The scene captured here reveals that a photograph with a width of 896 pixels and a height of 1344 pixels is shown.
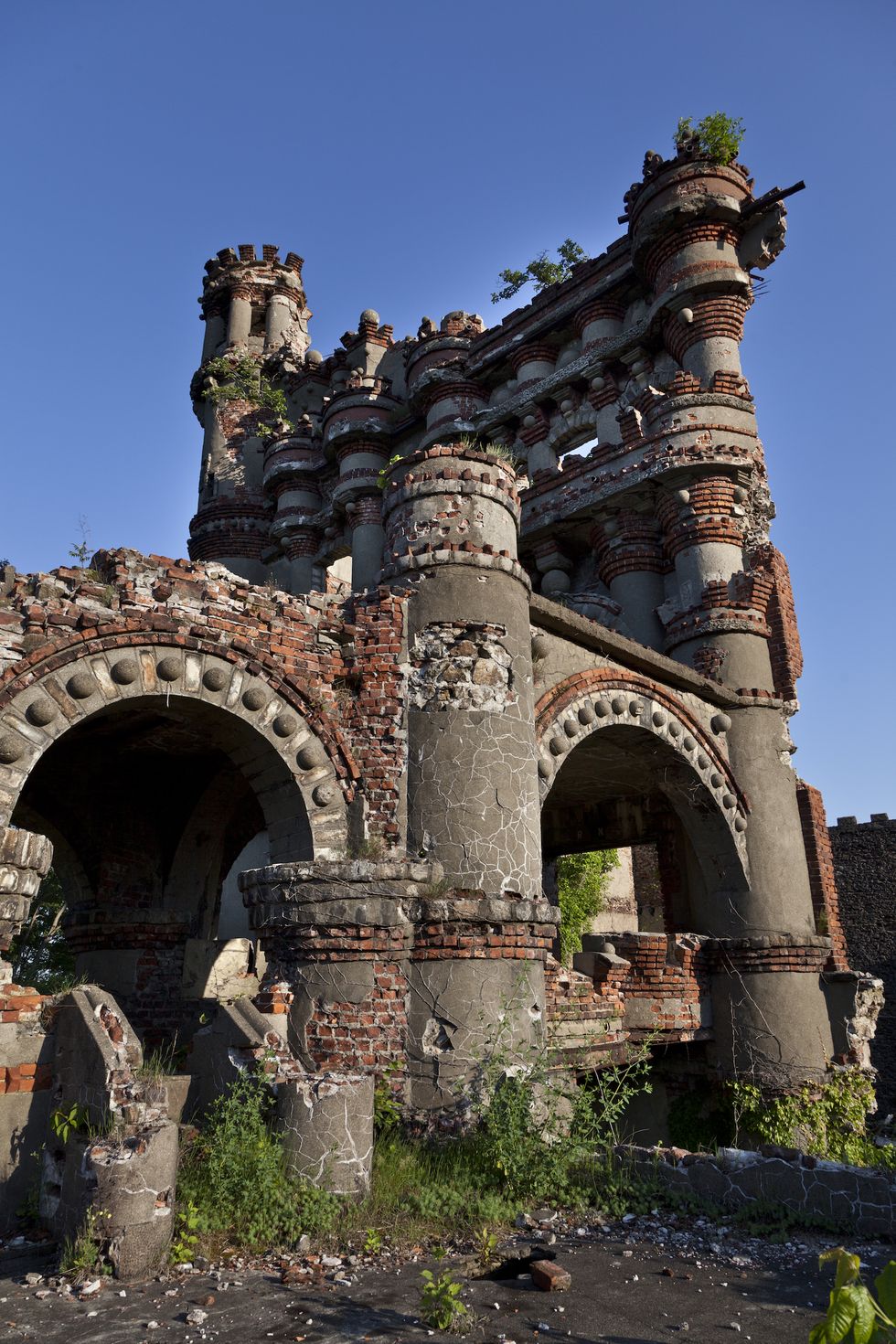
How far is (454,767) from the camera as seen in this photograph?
7.43 meters

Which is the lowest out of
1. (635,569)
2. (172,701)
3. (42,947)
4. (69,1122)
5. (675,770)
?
(69,1122)

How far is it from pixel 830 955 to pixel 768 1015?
1445 mm

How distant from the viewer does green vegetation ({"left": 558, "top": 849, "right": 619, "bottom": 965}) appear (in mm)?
16469

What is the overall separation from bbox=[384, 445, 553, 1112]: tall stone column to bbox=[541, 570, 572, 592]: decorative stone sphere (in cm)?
619

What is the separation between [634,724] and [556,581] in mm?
5622

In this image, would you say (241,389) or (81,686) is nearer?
(81,686)

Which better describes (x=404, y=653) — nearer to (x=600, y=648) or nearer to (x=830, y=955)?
(x=600, y=648)

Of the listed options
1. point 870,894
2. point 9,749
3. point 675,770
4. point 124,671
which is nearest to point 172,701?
point 124,671

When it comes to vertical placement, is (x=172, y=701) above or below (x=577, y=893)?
above

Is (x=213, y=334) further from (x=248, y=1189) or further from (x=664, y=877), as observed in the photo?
(x=248, y=1189)

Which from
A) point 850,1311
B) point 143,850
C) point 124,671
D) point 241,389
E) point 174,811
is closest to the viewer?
point 850,1311

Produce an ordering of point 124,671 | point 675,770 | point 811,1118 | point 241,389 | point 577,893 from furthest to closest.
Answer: point 241,389 → point 577,893 → point 675,770 → point 811,1118 → point 124,671

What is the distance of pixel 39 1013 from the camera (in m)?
5.51

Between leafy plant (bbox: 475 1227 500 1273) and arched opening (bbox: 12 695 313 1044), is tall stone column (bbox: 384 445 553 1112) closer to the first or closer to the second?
leafy plant (bbox: 475 1227 500 1273)
